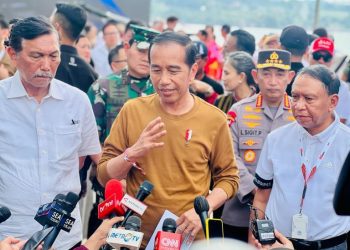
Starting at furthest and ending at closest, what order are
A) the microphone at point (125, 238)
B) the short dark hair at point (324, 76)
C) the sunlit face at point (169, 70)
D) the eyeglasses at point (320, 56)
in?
1. the eyeglasses at point (320, 56)
2. the short dark hair at point (324, 76)
3. the sunlit face at point (169, 70)
4. the microphone at point (125, 238)

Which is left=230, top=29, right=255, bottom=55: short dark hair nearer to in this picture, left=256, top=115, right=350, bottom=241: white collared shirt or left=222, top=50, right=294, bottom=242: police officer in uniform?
left=222, top=50, right=294, bottom=242: police officer in uniform

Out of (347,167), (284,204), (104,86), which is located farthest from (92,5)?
(347,167)

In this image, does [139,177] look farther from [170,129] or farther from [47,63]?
[47,63]

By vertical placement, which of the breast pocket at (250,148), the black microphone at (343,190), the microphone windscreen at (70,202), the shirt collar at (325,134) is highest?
the black microphone at (343,190)

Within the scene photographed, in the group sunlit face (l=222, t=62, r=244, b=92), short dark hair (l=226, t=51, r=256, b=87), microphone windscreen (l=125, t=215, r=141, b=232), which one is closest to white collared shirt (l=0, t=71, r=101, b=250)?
microphone windscreen (l=125, t=215, r=141, b=232)

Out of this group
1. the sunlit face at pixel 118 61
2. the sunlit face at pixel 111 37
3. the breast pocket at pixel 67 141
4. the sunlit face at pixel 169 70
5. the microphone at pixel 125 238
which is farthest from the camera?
the sunlit face at pixel 111 37

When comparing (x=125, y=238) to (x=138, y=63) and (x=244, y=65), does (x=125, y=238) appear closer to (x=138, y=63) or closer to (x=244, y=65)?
(x=138, y=63)

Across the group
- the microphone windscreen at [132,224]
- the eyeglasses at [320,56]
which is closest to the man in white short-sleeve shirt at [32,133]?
the microphone windscreen at [132,224]

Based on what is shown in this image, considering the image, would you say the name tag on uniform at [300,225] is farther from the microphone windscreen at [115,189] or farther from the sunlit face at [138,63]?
the sunlit face at [138,63]

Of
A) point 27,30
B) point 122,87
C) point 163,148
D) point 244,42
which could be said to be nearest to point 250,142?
point 122,87

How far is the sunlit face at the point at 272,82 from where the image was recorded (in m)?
6.24

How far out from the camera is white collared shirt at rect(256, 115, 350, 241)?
514 centimetres

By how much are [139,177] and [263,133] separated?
1740 mm

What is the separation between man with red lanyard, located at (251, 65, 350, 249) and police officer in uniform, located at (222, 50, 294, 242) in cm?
75
